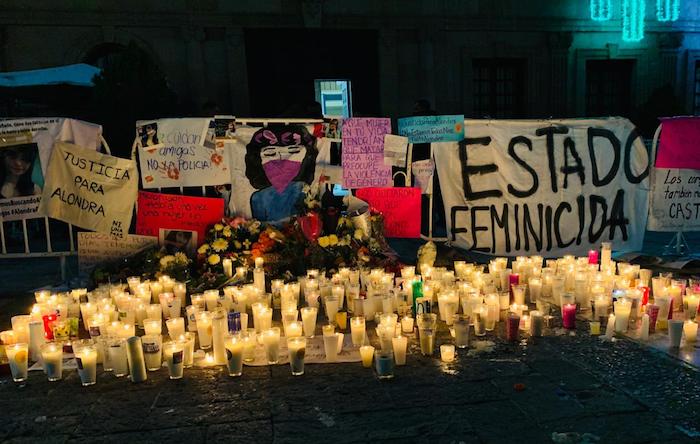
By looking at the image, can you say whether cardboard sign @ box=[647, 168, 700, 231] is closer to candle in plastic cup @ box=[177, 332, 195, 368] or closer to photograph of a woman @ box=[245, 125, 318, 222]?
photograph of a woman @ box=[245, 125, 318, 222]

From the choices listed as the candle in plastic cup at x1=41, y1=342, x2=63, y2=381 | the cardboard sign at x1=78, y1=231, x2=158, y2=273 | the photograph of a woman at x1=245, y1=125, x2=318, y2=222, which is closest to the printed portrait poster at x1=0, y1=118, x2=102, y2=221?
the cardboard sign at x1=78, y1=231, x2=158, y2=273

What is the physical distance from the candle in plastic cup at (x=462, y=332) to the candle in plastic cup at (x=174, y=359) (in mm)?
2150

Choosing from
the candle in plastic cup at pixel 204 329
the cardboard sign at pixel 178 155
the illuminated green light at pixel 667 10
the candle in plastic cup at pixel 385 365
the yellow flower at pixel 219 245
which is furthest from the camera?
the illuminated green light at pixel 667 10

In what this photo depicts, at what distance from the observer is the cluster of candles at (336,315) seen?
14.7 feet

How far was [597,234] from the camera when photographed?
324 inches

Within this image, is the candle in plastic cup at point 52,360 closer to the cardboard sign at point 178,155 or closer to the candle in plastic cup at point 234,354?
the candle in plastic cup at point 234,354

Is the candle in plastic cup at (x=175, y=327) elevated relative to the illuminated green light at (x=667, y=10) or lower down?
lower down

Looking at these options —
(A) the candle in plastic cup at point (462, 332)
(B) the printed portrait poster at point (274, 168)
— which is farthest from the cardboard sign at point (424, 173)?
(A) the candle in plastic cup at point (462, 332)

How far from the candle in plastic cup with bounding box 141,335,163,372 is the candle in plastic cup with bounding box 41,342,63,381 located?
2.05 feet

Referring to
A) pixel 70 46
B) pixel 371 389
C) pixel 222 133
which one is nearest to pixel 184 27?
pixel 70 46

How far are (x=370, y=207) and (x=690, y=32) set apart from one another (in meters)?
14.8

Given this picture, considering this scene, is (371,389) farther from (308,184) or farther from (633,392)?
(308,184)

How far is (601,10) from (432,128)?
38.9 feet

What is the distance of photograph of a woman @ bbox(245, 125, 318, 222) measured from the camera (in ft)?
24.6
